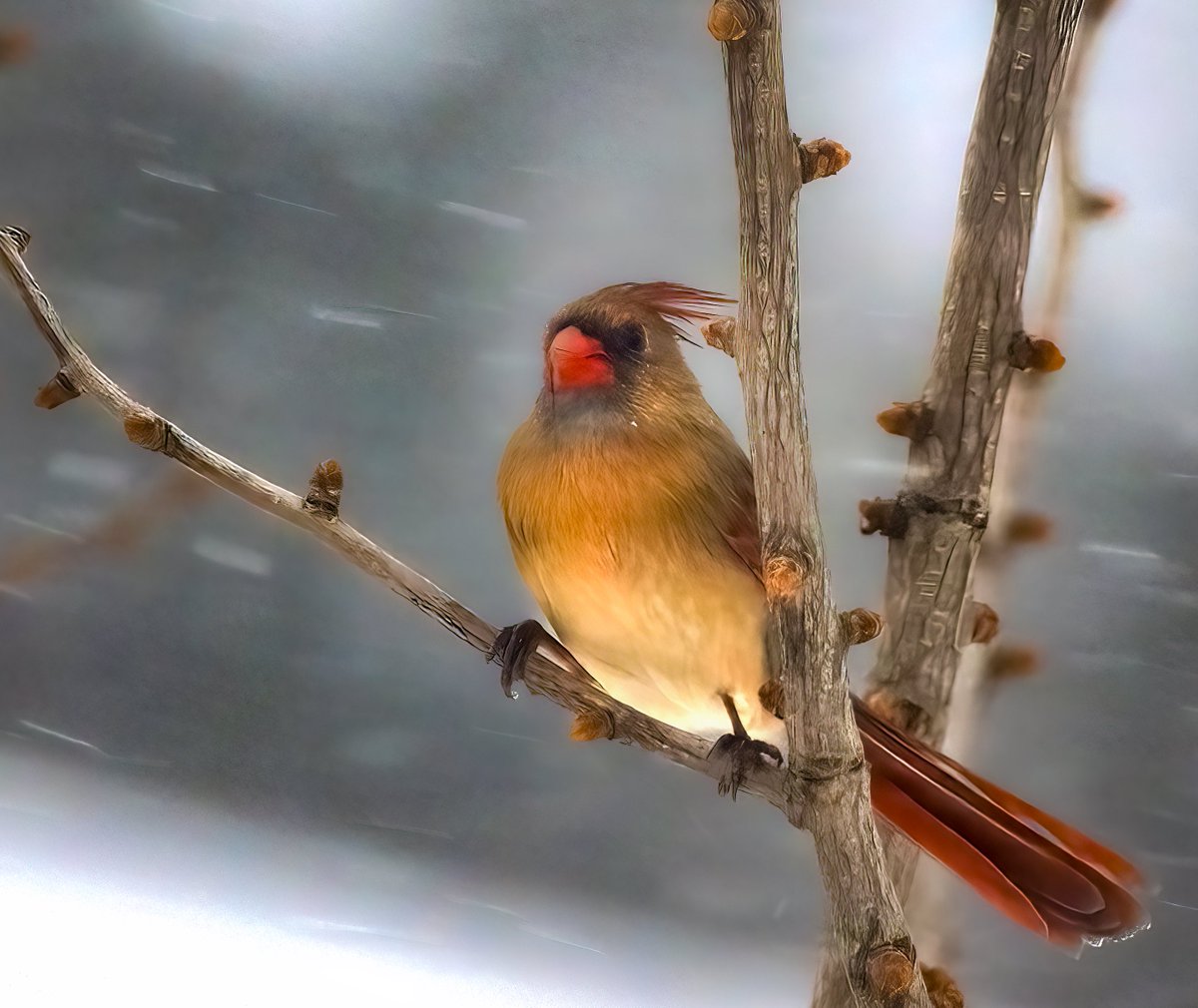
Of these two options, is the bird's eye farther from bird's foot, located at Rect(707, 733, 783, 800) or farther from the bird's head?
bird's foot, located at Rect(707, 733, 783, 800)

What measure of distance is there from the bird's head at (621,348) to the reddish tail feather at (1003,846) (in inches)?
11.7

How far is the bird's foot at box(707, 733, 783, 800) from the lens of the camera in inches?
30.5

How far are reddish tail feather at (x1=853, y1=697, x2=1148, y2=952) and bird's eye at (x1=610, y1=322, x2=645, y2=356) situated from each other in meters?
0.32

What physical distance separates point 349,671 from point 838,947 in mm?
790

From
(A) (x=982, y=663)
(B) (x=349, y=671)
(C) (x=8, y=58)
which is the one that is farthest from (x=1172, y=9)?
(C) (x=8, y=58)

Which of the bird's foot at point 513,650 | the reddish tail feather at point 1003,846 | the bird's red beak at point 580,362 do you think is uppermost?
the bird's red beak at point 580,362

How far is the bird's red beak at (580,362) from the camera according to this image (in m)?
0.83

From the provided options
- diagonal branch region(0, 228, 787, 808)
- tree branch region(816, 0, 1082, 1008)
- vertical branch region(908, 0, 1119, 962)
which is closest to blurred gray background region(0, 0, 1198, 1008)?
vertical branch region(908, 0, 1119, 962)

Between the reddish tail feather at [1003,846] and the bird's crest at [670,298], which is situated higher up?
the bird's crest at [670,298]

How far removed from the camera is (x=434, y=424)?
4.15ft

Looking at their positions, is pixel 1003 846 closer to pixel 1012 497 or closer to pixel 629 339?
pixel 1012 497

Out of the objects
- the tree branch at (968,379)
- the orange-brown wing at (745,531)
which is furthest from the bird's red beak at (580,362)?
the tree branch at (968,379)

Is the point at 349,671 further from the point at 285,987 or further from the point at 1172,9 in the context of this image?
the point at 1172,9

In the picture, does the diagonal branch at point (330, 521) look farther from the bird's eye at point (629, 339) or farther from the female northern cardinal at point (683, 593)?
the bird's eye at point (629, 339)
